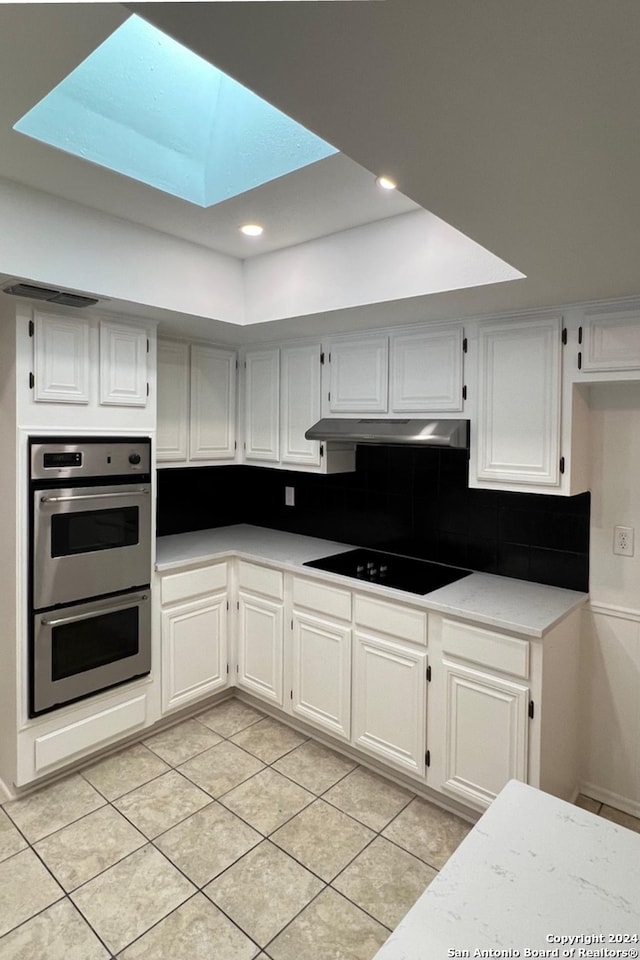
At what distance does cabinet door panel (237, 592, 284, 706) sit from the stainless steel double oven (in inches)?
23.4

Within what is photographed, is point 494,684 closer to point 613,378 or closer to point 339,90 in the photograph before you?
point 613,378

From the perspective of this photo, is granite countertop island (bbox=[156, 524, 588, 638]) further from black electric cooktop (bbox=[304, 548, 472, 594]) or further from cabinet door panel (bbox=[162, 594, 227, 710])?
cabinet door panel (bbox=[162, 594, 227, 710])

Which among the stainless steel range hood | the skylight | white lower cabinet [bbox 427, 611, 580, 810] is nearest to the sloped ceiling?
the skylight

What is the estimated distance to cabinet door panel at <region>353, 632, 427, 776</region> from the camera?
2510mm

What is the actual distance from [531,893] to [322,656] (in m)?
2.05

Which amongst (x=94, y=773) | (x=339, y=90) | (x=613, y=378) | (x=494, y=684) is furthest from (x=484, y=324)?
(x=94, y=773)

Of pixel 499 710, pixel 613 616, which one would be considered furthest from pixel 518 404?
pixel 499 710

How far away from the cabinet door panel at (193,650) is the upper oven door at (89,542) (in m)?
0.36

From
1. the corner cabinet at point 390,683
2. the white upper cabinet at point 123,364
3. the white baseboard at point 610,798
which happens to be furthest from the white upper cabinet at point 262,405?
the white baseboard at point 610,798

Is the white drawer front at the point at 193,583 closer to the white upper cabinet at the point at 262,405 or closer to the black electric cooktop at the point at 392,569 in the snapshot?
the black electric cooktop at the point at 392,569

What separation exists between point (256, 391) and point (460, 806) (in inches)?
99.2

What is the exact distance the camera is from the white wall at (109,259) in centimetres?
204

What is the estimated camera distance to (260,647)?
3.23 meters

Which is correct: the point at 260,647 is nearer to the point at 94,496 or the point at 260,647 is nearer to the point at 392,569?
the point at 392,569
